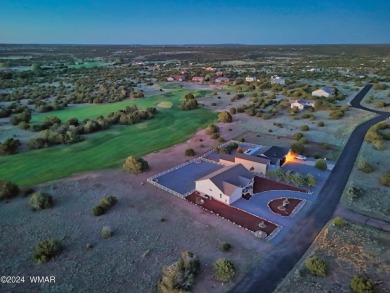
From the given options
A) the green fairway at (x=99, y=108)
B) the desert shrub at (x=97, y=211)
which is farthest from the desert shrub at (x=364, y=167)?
the green fairway at (x=99, y=108)

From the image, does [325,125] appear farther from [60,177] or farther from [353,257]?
[60,177]

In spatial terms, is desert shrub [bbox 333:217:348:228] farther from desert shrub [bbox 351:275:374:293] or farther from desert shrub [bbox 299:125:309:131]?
desert shrub [bbox 299:125:309:131]

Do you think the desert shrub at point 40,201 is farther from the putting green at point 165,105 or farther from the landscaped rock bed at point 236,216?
the putting green at point 165,105

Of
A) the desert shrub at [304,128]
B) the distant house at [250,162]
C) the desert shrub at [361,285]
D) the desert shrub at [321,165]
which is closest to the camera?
the desert shrub at [361,285]

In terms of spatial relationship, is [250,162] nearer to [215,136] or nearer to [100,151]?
[215,136]

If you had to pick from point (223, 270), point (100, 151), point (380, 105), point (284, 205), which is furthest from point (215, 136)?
point (380, 105)
